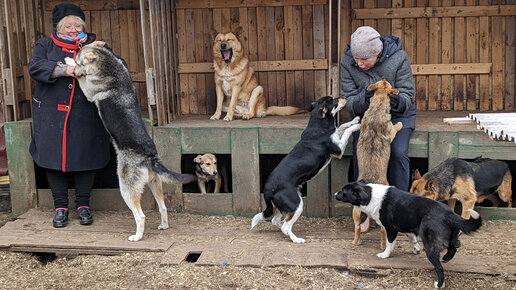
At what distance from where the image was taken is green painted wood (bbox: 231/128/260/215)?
267 inches

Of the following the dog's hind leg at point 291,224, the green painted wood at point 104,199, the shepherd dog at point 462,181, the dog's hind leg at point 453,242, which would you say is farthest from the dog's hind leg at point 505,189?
the green painted wood at point 104,199

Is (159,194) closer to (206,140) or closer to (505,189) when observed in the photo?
(206,140)

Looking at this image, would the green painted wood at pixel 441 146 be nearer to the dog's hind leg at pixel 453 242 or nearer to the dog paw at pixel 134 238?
the dog's hind leg at pixel 453 242

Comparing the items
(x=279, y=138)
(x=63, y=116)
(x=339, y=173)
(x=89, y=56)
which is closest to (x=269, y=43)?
(x=279, y=138)

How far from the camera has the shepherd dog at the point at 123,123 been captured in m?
5.85

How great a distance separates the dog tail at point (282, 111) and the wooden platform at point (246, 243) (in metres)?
1.66

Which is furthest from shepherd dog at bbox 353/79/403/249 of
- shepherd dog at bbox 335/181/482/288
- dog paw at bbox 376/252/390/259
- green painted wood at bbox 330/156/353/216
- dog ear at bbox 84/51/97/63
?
dog ear at bbox 84/51/97/63

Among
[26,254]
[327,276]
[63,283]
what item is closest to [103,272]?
[63,283]

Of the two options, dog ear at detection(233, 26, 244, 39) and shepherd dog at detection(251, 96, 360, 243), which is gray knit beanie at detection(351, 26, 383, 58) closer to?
shepherd dog at detection(251, 96, 360, 243)

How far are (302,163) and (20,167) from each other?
11.3ft

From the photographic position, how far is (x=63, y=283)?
16.9 feet

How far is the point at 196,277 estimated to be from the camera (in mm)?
5086

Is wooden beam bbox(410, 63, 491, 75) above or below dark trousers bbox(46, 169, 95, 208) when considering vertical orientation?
above

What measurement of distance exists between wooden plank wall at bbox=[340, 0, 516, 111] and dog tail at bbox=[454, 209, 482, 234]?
145 inches
